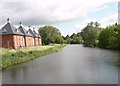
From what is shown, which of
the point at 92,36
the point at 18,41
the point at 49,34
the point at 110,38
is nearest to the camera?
the point at 18,41

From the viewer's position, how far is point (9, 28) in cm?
3884

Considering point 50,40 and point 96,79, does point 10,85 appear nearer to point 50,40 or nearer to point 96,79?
point 96,79

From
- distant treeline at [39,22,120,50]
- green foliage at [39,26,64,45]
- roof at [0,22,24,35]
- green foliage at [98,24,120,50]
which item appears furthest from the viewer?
green foliage at [39,26,64,45]

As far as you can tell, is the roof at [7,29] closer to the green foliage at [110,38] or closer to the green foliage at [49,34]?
the green foliage at [110,38]

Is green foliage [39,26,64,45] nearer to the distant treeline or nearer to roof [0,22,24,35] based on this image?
the distant treeline

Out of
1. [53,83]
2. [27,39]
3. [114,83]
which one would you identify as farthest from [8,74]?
[27,39]

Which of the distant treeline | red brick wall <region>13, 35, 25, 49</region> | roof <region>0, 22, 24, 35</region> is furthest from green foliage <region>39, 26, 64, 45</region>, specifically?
roof <region>0, 22, 24, 35</region>

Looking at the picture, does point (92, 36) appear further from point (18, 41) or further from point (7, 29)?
point (7, 29)

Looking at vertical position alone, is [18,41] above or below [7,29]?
below

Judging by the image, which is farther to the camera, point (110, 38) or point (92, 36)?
point (92, 36)

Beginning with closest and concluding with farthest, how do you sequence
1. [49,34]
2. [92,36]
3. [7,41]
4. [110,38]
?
[7,41]
[110,38]
[92,36]
[49,34]

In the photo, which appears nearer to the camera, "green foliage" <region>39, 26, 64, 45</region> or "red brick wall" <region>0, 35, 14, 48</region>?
"red brick wall" <region>0, 35, 14, 48</region>

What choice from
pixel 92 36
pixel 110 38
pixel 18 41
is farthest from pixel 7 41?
pixel 92 36

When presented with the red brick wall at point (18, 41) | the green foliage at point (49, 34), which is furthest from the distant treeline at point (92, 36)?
the red brick wall at point (18, 41)
